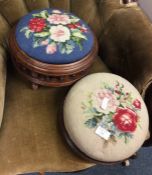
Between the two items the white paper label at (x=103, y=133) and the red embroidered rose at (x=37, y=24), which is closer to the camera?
the white paper label at (x=103, y=133)

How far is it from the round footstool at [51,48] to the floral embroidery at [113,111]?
0.36 ft

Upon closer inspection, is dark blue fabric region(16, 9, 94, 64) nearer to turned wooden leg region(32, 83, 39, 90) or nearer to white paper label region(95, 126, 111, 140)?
turned wooden leg region(32, 83, 39, 90)

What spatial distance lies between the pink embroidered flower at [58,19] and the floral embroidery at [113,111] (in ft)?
0.81

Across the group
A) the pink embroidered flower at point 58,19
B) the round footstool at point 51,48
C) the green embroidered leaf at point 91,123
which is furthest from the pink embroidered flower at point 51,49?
the green embroidered leaf at point 91,123

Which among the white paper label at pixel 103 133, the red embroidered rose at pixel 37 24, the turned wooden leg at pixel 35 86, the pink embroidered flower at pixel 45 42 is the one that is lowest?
the white paper label at pixel 103 133

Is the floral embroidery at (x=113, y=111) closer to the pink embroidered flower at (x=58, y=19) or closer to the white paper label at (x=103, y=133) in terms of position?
the white paper label at (x=103, y=133)

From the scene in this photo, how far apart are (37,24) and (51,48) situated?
11 centimetres

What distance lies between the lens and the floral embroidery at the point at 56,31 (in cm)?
83

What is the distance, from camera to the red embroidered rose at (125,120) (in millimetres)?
769

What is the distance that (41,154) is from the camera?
815mm

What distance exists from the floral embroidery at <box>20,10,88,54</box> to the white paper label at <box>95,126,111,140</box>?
0.24 m

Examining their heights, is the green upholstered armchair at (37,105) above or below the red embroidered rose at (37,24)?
below

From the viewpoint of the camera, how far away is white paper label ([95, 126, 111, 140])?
29.6 inches

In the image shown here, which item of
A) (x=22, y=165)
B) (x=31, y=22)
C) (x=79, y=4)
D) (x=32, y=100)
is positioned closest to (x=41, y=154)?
(x=22, y=165)
